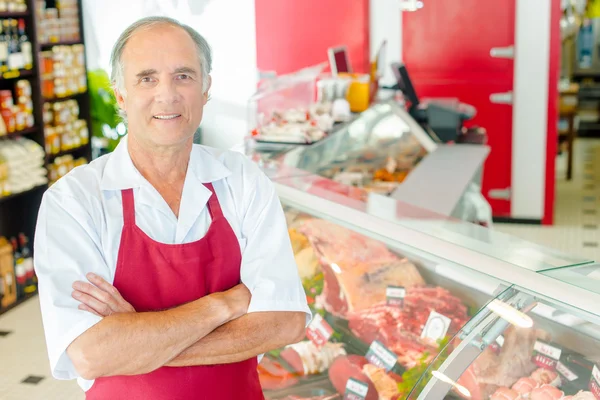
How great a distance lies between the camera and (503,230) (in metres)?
6.80

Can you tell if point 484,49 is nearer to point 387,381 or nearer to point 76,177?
point 387,381

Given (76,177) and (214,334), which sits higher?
(76,177)

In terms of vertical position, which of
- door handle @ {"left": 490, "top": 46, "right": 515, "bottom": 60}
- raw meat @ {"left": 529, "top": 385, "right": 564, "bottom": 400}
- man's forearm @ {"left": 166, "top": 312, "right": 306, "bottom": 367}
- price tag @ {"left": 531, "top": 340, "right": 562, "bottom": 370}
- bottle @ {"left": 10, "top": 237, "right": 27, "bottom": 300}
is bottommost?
bottle @ {"left": 10, "top": 237, "right": 27, "bottom": 300}

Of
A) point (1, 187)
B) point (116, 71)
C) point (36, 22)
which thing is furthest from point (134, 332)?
point (36, 22)

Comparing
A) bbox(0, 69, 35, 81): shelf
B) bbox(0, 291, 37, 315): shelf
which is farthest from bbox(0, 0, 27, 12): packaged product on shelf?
bbox(0, 291, 37, 315): shelf

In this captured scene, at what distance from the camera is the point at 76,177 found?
1640mm

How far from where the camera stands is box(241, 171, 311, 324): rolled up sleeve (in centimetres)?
164

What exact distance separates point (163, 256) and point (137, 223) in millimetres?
89

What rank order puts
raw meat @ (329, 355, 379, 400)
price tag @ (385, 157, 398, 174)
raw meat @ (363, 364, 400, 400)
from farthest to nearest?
price tag @ (385, 157, 398, 174) < raw meat @ (329, 355, 379, 400) < raw meat @ (363, 364, 400, 400)

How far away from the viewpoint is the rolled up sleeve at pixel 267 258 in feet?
5.39

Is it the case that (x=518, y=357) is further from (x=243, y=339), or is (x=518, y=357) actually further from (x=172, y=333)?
(x=172, y=333)

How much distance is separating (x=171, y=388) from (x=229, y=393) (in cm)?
13

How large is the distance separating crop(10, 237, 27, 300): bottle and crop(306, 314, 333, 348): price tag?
A: 10.2ft

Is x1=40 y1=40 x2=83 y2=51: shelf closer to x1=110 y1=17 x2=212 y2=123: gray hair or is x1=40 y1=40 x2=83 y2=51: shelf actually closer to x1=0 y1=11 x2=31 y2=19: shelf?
x1=0 y1=11 x2=31 y2=19: shelf
